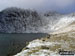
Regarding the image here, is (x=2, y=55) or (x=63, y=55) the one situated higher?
(x=63, y=55)

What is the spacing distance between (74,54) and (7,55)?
29.6 metres

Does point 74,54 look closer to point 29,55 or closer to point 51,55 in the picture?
point 51,55

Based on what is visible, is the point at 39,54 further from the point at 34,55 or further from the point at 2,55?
the point at 2,55

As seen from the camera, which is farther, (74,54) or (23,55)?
(23,55)

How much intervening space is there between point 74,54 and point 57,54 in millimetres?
3085

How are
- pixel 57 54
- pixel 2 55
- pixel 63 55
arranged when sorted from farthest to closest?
1. pixel 2 55
2. pixel 57 54
3. pixel 63 55

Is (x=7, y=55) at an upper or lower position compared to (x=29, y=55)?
lower

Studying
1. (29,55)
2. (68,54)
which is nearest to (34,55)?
(29,55)

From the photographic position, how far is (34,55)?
32.6 m

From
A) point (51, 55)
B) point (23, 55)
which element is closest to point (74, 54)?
point (51, 55)

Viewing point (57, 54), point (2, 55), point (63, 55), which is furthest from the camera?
point (2, 55)

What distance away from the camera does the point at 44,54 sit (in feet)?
108

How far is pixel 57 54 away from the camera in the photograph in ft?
106

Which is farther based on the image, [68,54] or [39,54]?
[39,54]
